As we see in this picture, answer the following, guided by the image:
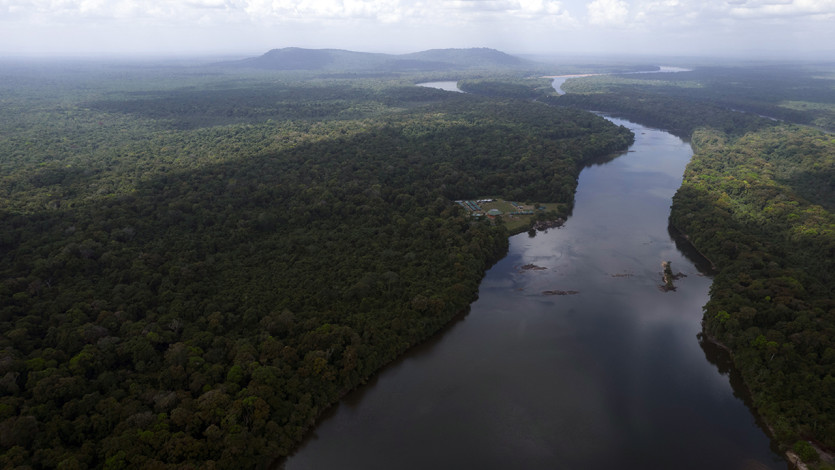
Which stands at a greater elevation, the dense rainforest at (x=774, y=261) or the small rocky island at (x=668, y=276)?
the dense rainforest at (x=774, y=261)

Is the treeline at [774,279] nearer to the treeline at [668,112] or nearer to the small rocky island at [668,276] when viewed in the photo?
the small rocky island at [668,276]

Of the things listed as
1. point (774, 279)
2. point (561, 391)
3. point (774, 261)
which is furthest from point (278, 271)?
point (774, 261)

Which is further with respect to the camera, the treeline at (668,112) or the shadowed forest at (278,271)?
the treeline at (668,112)

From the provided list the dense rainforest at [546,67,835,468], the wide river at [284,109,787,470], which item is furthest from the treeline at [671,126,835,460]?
the wide river at [284,109,787,470]

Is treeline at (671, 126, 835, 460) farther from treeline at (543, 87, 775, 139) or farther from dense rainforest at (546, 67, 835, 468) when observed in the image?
treeline at (543, 87, 775, 139)

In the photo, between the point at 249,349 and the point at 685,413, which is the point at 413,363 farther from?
the point at 685,413

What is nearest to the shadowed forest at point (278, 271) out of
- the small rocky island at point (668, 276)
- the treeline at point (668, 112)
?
the small rocky island at point (668, 276)

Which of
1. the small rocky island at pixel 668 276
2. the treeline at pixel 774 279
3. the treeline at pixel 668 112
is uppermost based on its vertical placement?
the treeline at pixel 668 112
